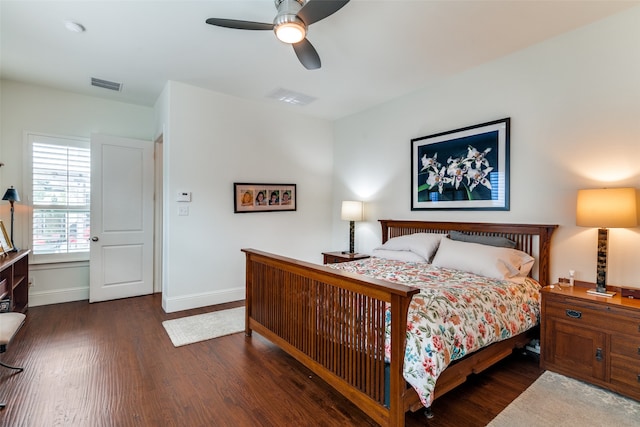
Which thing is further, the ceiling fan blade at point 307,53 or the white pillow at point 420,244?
the white pillow at point 420,244

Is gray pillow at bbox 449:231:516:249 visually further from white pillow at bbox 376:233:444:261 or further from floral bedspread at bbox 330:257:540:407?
floral bedspread at bbox 330:257:540:407

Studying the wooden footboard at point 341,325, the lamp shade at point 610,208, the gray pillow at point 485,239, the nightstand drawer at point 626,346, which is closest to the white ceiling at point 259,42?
the lamp shade at point 610,208

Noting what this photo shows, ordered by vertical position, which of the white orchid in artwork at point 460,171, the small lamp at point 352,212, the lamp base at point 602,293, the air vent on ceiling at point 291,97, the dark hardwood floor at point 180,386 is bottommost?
the dark hardwood floor at point 180,386

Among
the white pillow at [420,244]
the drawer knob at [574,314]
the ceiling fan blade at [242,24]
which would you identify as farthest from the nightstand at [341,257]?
the ceiling fan blade at [242,24]

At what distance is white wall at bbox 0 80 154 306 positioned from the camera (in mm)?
3766

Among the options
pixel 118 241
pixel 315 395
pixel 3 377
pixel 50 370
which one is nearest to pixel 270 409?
pixel 315 395

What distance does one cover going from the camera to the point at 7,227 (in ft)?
12.4

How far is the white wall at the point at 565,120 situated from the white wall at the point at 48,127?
4.19 meters

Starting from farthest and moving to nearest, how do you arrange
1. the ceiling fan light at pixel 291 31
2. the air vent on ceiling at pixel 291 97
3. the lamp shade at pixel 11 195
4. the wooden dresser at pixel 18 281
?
the air vent on ceiling at pixel 291 97 < the lamp shade at pixel 11 195 < the wooden dresser at pixel 18 281 < the ceiling fan light at pixel 291 31

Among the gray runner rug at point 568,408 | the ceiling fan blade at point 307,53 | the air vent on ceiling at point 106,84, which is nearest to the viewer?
the gray runner rug at point 568,408

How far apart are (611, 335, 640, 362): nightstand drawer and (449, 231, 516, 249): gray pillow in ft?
3.34

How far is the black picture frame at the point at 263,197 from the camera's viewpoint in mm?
4301

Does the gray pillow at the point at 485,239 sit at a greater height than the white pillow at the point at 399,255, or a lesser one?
greater

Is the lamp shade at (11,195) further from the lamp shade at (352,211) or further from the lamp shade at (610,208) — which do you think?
the lamp shade at (610,208)
